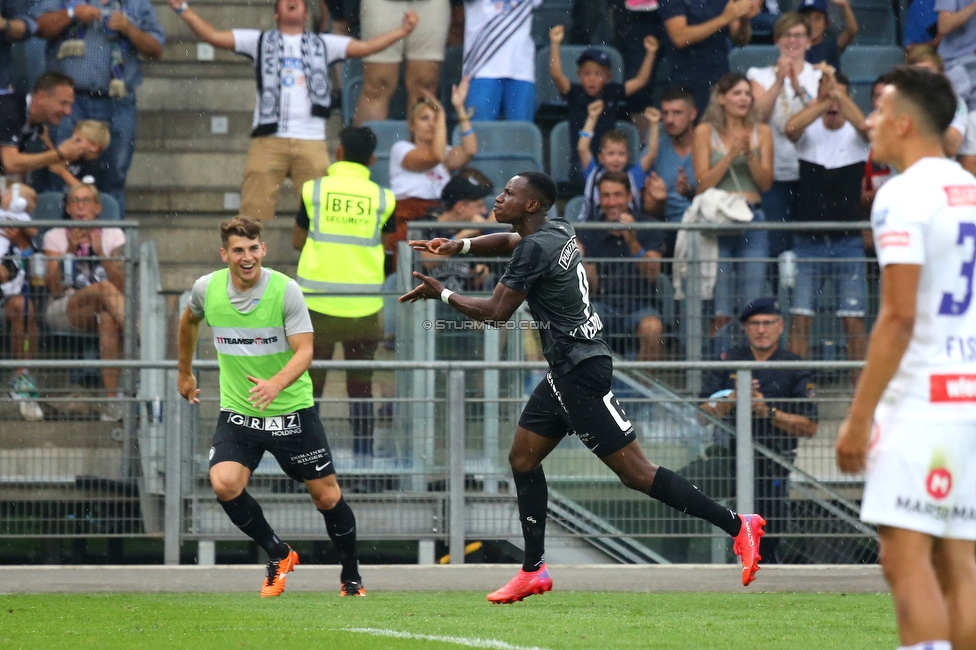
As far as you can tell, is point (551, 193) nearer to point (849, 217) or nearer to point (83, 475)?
point (83, 475)

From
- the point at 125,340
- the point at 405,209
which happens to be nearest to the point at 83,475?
the point at 125,340

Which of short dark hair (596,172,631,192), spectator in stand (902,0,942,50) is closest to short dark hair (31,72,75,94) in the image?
short dark hair (596,172,631,192)

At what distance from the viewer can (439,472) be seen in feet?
31.3

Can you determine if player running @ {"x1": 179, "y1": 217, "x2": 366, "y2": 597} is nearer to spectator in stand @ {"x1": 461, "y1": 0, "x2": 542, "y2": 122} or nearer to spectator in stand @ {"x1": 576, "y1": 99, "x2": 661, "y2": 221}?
spectator in stand @ {"x1": 576, "y1": 99, "x2": 661, "y2": 221}

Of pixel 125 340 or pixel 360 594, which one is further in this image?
pixel 125 340

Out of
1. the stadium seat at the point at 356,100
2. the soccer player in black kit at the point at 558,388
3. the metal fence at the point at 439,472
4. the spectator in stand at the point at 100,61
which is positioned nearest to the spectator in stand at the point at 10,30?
the spectator in stand at the point at 100,61

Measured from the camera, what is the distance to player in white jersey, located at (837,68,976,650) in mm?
3979

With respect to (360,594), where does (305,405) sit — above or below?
above

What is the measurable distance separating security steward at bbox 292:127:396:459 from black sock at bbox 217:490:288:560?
221 centimetres

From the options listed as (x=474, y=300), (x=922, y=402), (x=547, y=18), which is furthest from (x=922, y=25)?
(x=922, y=402)

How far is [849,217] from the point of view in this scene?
39.2 feet

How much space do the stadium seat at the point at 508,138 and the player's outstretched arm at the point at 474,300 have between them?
5.99 metres

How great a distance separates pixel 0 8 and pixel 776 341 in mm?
8220

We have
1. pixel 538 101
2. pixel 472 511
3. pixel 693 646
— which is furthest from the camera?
pixel 538 101
